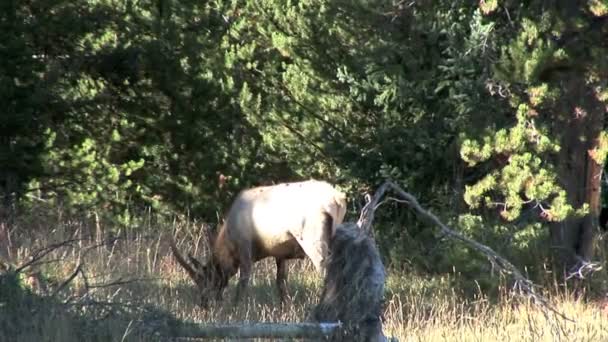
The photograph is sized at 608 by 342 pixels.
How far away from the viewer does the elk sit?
1304 centimetres

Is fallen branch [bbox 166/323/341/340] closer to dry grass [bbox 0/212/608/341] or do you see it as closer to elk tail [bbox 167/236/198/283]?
dry grass [bbox 0/212/608/341]

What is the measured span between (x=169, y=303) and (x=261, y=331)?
3.51 metres

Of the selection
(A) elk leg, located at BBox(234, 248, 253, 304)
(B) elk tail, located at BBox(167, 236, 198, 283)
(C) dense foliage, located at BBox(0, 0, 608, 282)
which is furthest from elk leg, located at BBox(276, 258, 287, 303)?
(C) dense foliage, located at BBox(0, 0, 608, 282)

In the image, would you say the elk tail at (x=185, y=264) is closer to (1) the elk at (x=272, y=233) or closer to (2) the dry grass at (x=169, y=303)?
(1) the elk at (x=272, y=233)

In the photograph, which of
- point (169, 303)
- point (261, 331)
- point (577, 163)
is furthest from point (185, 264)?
point (261, 331)

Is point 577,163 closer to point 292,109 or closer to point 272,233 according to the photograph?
point 272,233

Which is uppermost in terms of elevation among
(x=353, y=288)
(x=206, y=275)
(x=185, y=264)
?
(x=353, y=288)

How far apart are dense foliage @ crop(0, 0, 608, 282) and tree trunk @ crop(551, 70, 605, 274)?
0.07 feet

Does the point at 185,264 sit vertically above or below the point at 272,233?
below

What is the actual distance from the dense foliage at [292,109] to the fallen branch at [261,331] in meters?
4.39

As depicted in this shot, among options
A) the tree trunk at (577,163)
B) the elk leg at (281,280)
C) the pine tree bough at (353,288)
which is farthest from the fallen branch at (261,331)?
the tree trunk at (577,163)

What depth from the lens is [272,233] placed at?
13539 mm

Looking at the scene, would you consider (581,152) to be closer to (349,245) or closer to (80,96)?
(349,245)

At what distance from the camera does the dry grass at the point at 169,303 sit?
8555mm
